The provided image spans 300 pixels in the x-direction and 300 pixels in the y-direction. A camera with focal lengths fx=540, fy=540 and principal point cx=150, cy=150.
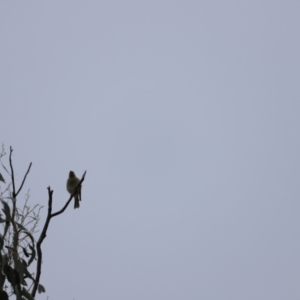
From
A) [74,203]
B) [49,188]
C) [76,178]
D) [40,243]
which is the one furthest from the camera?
[76,178]

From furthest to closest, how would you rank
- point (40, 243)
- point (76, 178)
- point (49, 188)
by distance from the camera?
point (76, 178), point (49, 188), point (40, 243)

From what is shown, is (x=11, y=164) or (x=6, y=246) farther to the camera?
(x=6, y=246)

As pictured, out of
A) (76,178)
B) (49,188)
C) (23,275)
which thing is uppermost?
(76,178)

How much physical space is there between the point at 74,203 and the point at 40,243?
4.05m

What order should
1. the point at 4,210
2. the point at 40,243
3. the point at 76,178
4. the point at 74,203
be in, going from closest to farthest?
the point at 40,243 < the point at 4,210 < the point at 74,203 < the point at 76,178

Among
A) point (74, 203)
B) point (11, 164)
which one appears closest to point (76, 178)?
point (74, 203)

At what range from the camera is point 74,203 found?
677 cm

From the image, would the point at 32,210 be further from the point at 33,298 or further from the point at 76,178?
the point at 76,178

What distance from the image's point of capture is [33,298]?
284cm

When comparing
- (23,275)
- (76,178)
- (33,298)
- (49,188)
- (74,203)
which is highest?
(76,178)

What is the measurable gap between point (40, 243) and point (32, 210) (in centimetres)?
65

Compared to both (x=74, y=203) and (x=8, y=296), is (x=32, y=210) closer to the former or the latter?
(x=8, y=296)

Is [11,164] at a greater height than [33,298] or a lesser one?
greater

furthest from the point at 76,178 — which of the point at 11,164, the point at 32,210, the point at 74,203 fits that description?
the point at 11,164
